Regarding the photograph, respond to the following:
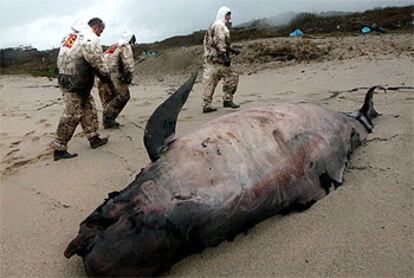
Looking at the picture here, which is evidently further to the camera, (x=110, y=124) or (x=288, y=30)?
(x=288, y=30)

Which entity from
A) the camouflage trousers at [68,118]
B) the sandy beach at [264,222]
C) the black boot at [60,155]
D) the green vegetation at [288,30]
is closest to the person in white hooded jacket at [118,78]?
the sandy beach at [264,222]

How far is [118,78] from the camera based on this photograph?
6.82 m

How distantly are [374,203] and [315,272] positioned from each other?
0.97m

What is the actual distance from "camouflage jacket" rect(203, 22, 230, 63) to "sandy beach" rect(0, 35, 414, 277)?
109 cm

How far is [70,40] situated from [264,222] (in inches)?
127

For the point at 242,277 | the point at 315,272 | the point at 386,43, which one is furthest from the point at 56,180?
the point at 386,43

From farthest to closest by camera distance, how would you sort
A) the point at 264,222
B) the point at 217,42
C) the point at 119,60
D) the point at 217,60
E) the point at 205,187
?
the point at 217,60, the point at 217,42, the point at 119,60, the point at 264,222, the point at 205,187

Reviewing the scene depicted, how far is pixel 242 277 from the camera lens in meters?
2.74

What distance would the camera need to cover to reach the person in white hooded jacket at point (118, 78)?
6723 mm

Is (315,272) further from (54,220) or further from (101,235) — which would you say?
(54,220)

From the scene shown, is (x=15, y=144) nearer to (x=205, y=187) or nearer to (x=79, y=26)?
(x=79, y=26)

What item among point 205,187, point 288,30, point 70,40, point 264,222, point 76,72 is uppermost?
point 70,40

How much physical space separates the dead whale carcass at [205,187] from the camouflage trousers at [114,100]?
3.43 meters

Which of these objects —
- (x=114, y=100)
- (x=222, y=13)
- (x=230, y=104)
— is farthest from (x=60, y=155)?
(x=222, y=13)
